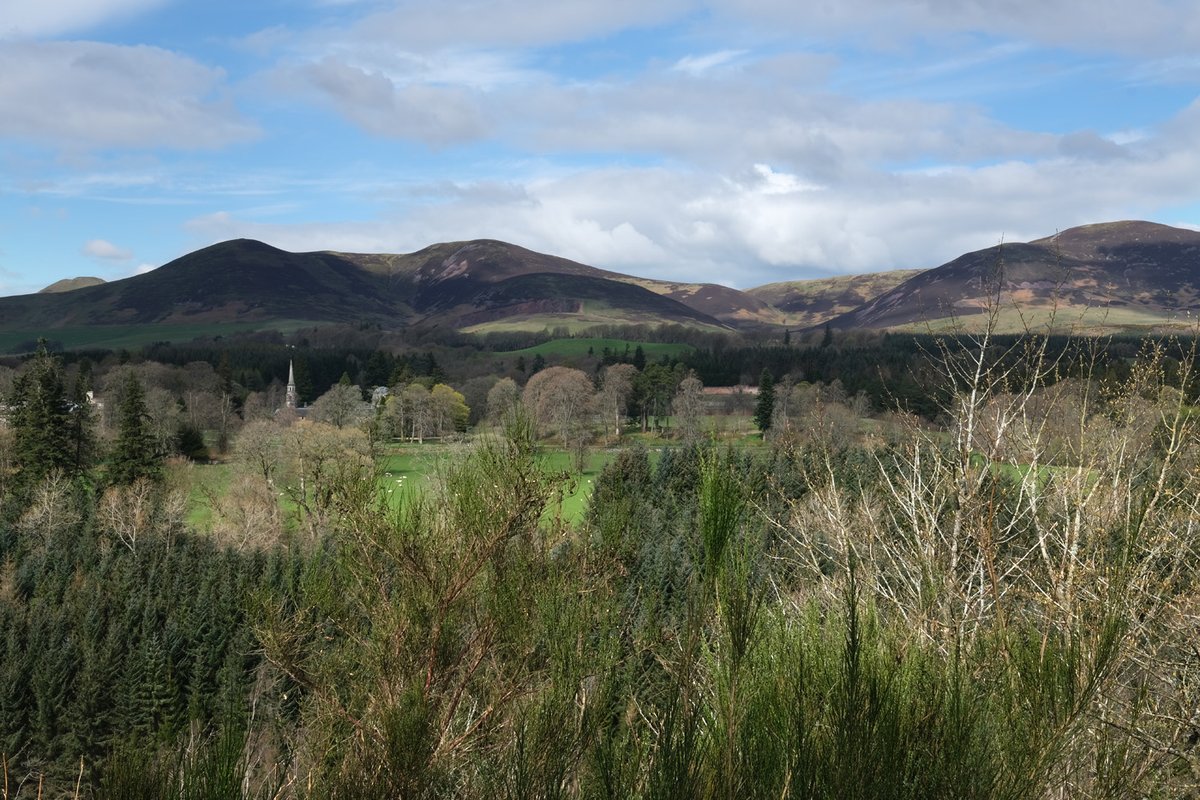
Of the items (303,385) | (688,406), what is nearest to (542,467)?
(688,406)

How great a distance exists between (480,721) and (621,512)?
2760mm

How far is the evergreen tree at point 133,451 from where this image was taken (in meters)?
41.9

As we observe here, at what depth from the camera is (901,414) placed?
9109 millimetres

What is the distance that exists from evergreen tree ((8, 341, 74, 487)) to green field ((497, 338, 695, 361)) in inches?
3227

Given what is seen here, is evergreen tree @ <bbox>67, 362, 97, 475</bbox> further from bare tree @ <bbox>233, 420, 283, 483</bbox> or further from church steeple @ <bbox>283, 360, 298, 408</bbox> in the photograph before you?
church steeple @ <bbox>283, 360, 298, 408</bbox>

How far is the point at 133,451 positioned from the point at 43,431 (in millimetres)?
4431

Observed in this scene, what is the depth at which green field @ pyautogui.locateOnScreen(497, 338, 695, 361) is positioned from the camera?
5027 inches

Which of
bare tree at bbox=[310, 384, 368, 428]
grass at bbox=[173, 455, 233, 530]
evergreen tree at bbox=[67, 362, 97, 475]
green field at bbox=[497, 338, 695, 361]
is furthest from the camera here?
green field at bbox=[497, 338, 695, 361]

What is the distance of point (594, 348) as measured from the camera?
134625 mm

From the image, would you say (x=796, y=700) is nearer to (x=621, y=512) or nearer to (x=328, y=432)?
(x=621, y=512)

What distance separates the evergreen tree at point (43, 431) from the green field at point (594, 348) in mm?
81963

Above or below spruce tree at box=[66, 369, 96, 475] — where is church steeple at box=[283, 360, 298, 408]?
below

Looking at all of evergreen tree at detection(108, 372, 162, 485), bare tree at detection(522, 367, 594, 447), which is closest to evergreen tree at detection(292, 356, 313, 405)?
bare tree at detection(522, 367, 594, 447)

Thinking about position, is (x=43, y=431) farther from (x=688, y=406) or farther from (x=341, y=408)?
(x=688, y=406)
